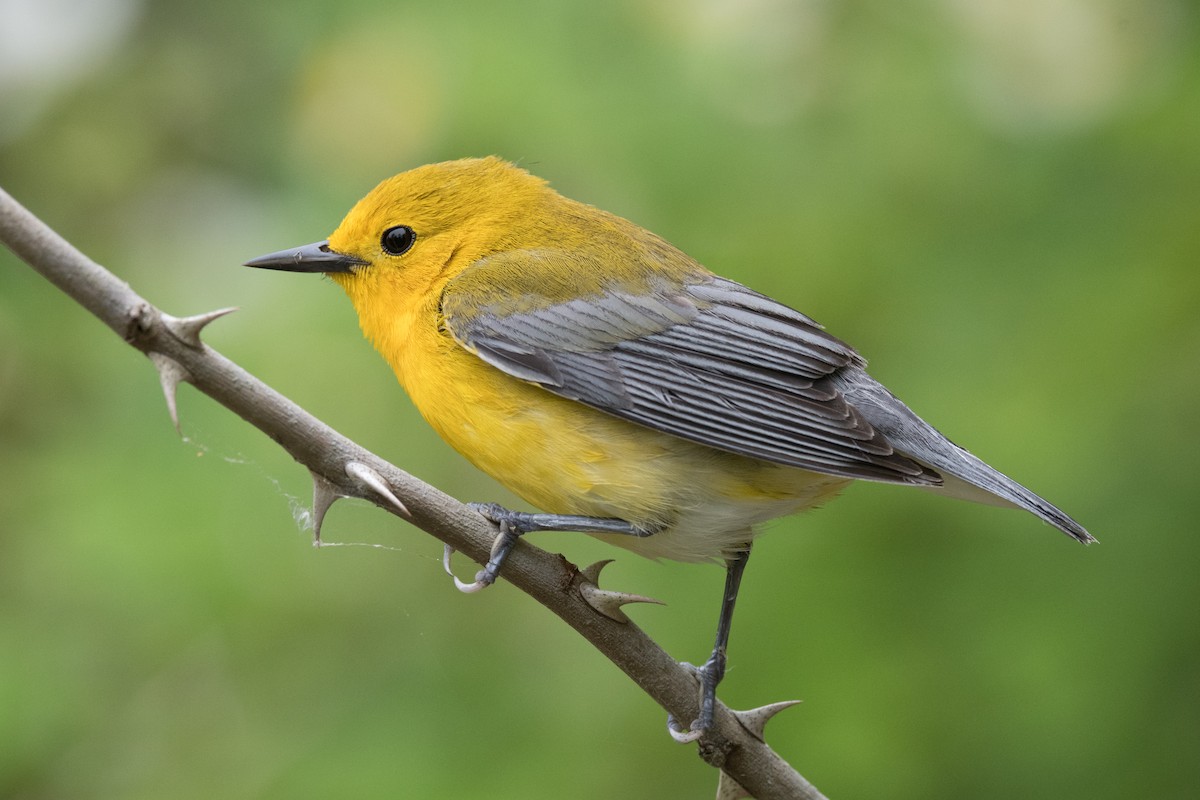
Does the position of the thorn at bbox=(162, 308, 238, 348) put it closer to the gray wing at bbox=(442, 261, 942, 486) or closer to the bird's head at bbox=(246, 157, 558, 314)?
the gray wing at bbox=(442, 261, 942, 486)

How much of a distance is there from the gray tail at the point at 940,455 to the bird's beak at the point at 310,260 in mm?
1601

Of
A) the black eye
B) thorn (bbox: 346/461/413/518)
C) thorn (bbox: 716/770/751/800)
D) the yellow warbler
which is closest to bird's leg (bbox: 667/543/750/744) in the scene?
the yellow warbler

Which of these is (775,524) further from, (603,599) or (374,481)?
(374,481)

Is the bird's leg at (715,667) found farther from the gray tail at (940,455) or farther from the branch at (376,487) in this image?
the gray tail at (940,455)

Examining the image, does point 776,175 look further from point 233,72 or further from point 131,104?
point 131,104

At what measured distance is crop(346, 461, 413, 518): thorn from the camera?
7.72 ft

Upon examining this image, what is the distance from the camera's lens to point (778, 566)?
4195mm

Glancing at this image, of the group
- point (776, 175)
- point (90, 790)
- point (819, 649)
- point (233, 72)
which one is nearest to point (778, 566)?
point (819, 649)

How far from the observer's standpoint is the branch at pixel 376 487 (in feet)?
6.85

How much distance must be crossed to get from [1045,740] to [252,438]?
2.87m

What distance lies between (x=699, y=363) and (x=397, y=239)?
1077mm

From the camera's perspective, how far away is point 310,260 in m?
3.93

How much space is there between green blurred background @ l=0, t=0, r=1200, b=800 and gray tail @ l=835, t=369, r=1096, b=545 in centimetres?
56

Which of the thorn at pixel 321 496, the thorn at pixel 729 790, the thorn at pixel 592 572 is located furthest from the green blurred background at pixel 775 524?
the thorn at pixel 321 496
